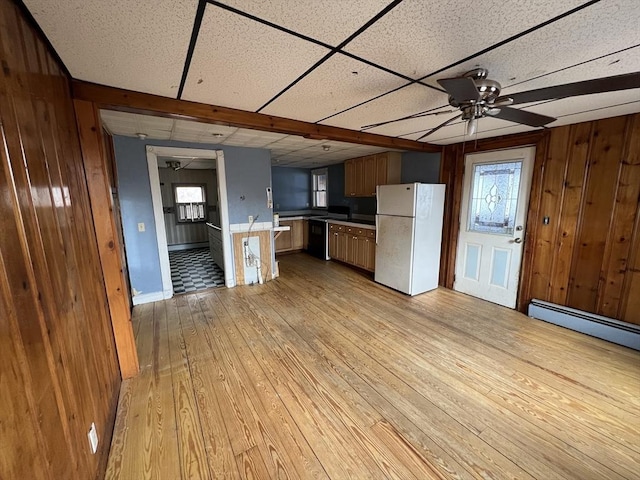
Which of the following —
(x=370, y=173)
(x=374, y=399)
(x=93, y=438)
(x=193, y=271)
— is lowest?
(x=374, y=399)

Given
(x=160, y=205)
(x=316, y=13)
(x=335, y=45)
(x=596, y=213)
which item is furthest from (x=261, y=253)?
(x=596, y=213)

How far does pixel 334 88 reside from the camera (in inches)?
72.4

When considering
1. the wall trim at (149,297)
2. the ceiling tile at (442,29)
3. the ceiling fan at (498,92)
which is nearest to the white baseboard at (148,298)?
the wall trim at (149,297)

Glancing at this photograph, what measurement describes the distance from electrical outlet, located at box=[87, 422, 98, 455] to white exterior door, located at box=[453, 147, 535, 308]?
14.0ft

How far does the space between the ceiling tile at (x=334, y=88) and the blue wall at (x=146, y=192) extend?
5.91 feet

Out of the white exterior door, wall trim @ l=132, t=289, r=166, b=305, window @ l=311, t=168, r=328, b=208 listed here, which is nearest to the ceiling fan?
the white exterior door

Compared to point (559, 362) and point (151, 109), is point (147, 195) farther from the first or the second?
point (559, 362)

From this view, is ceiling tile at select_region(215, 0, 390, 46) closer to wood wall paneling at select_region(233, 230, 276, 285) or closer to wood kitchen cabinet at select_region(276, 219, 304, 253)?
wood wall paneling at select_region(233, 230, 276, 285)

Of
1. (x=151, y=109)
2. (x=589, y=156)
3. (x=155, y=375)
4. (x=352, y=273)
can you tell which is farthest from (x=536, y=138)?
(x=155, y=375)

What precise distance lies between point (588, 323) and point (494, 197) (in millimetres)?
1746

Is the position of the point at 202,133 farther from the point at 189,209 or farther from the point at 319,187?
the point at 189,209

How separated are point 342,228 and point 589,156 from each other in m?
3.62

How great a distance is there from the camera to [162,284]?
374 cm

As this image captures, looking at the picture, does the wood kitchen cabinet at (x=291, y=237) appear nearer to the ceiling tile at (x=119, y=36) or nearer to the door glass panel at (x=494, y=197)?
the door glass panel at (x=494, y=197)
